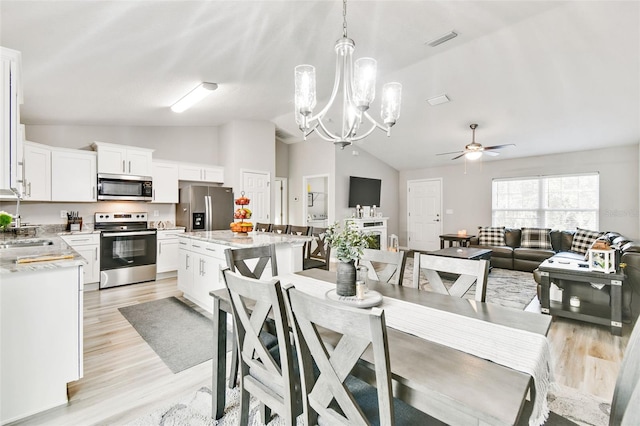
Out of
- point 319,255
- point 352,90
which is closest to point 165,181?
point 319,255

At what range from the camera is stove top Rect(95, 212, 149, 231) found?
4.52 meters

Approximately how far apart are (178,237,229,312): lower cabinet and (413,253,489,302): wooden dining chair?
2.07 m

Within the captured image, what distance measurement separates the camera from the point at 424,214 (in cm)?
834

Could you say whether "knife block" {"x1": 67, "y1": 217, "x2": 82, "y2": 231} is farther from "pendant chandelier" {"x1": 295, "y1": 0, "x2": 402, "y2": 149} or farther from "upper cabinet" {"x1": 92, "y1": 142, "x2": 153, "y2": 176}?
"pendant chandelier" {"x1": 295, "y1": 0, "x2": 402, "y2": 149}

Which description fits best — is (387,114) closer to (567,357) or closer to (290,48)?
(290,48)

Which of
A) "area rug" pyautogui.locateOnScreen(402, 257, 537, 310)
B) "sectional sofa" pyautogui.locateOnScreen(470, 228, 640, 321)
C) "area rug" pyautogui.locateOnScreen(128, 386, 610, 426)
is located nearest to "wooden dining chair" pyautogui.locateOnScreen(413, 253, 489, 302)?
"area rug" pyautogui.locateOnScreen(128, 386, 610, 426)

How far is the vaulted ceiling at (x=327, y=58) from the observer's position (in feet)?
7.41

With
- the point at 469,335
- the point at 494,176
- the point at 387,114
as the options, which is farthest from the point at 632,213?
the point at 469,335

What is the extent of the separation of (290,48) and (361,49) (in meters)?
0.85

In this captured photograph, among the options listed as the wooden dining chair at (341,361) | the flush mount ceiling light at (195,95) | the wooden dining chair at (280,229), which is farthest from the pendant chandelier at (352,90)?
the wooden dining chair at (280,229)

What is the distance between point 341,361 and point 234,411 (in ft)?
4.21

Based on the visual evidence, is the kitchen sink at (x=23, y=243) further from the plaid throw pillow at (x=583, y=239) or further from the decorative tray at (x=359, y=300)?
the plaid throw pillow at (x=583, y=239)

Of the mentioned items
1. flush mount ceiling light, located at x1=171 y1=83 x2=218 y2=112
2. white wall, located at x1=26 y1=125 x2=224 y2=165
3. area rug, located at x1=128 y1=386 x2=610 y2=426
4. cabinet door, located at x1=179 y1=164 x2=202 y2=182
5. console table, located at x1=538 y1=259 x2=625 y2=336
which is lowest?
area rug, located at x1=128 y1=386 x2=610 y2=426

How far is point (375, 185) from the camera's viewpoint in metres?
7.80
